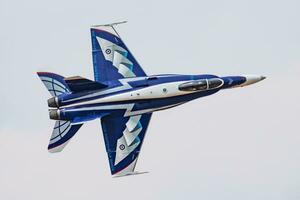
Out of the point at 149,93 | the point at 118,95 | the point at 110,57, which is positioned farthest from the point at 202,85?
the point at 110,57

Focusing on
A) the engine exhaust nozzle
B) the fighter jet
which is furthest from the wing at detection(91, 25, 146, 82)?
the engine exhaust nozzle

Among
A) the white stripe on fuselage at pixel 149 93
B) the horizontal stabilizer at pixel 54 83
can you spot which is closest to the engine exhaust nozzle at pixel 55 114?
the horizontal stabilizer at pixel 54 83

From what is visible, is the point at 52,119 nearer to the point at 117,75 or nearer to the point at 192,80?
the point at 117,75

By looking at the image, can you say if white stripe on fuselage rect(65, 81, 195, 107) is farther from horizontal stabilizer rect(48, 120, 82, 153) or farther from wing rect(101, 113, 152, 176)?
horizontal stabilizer rect(48, 120, 82, 153)

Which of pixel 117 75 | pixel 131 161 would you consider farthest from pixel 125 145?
pixel 117 75

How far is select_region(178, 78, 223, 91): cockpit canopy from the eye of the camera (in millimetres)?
47531

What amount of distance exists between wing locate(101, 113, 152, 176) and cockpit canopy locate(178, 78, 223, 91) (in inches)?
113

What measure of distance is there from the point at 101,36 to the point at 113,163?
23.8 feet

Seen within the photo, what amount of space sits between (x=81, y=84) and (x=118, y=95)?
2103 mm

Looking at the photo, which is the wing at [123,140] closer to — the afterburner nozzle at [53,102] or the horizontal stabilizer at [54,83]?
the afterburner nozzle at [53,102]

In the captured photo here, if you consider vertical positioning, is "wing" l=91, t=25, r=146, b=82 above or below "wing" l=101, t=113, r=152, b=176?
above

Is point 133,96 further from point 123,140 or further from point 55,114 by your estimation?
point 55,114

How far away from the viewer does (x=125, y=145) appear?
159 ft

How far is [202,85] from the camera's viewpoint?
47656mm
